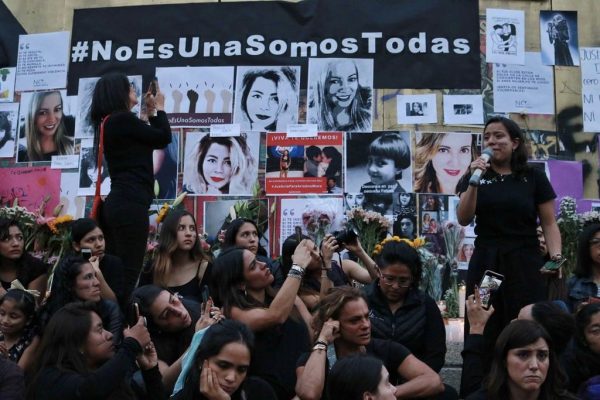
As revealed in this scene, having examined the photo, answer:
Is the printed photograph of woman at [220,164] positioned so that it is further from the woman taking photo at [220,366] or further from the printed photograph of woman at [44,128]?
the woman taking photo at [220,366]

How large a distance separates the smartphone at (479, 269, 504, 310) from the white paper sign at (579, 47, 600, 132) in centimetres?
385

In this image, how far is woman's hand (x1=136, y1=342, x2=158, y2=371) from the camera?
4156 mm

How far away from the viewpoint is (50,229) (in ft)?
23.5

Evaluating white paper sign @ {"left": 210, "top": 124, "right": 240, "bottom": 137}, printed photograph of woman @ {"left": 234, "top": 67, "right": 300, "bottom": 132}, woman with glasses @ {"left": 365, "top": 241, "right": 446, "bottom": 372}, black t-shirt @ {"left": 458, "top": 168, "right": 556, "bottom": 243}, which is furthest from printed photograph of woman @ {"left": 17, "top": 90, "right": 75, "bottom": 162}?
black t-shirt @ {"left": 458, "top": 168, "right": 556, "bottom": 243}

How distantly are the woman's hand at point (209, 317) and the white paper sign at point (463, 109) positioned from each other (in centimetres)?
434

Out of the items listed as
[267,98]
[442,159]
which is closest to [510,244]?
[442,159]

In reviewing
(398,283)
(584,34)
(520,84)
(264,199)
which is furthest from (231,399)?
(584,34)

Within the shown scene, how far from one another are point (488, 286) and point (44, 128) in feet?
17.8

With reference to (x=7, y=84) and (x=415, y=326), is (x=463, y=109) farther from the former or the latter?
(x=7, y=84)

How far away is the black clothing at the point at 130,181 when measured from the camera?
18.1 feet

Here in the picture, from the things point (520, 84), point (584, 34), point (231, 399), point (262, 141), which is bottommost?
point (231, 399)

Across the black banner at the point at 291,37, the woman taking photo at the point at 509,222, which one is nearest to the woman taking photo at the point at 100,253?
the woman taking photo at the point at 509,222

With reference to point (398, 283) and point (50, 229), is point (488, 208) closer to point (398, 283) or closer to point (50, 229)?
point (398, 283)

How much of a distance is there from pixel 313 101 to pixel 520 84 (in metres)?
1.89
